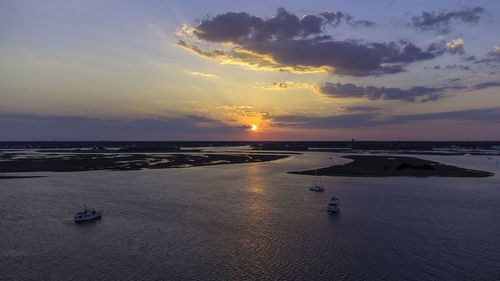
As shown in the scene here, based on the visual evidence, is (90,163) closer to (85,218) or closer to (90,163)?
(90,163)

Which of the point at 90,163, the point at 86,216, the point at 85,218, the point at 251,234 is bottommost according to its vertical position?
the point at 251,234

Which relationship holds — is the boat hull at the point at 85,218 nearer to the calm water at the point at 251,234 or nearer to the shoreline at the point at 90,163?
the calm water at the point at 251,234

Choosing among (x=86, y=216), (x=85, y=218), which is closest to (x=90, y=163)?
(x=86, y=216)

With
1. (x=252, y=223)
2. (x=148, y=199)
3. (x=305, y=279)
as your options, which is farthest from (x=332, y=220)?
(x=148, y=199)

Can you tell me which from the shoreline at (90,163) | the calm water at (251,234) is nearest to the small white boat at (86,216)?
the calm water at (251,234)

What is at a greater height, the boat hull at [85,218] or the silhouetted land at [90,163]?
the silhouetted land at [90,163]

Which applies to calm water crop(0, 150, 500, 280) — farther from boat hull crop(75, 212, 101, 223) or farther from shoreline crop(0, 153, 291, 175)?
shoreline crop(0, 153, 291, 175)

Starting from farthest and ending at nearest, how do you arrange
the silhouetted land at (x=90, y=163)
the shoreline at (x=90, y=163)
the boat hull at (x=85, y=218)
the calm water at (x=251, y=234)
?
1. the silhouetted land at (x=90, y=163)
2. the shoreline at (x=90, y=163)
3. the boat hull at (x=85, y=218)
4. the calm water at (x=251, y=234)

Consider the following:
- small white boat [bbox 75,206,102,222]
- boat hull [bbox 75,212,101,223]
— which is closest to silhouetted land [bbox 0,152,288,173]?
small white boat [bbox 75,206,102,222]

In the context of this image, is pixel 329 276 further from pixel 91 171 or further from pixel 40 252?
pixel 91 171
